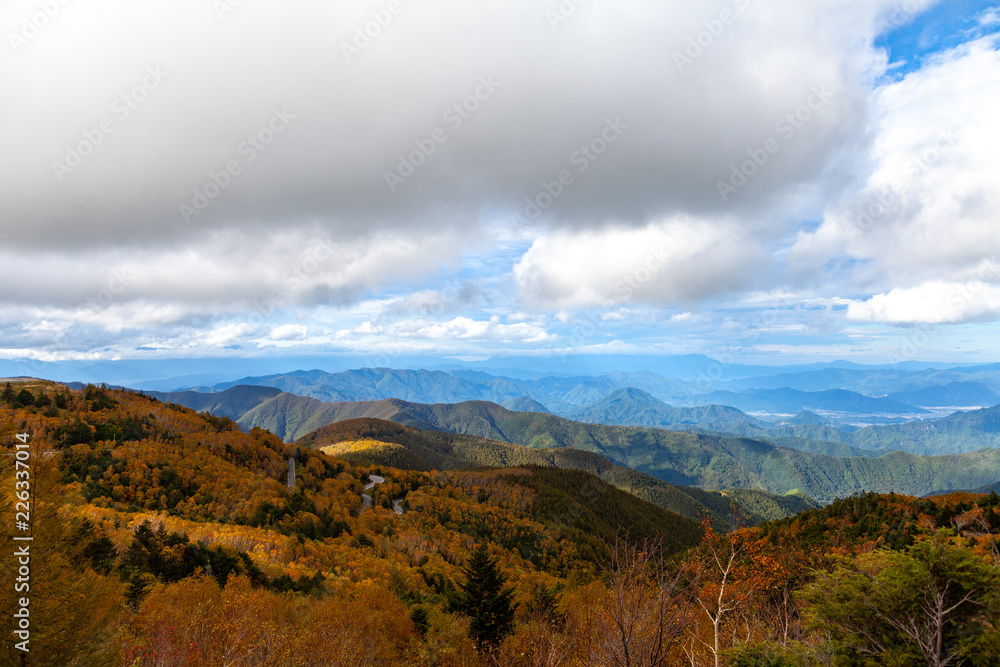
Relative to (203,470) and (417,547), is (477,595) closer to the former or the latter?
(417,547)

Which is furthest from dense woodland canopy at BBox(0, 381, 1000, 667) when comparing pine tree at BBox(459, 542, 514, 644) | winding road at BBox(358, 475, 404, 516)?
winding road at BBox(358, 475, 404, 516)

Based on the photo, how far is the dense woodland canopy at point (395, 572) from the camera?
17.0 m

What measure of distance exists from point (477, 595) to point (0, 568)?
38061mm

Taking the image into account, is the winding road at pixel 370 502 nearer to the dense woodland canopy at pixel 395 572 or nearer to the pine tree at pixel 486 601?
the dense woodland canopy at pixel 395 572

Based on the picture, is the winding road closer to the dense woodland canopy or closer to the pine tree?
the dense woodland canopy

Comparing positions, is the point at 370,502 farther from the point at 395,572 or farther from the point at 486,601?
the point at 486,601

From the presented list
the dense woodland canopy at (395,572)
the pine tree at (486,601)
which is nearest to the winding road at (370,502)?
the dense woodland canopy at (395,572)

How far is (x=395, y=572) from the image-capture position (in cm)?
7062

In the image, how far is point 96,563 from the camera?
43.9m

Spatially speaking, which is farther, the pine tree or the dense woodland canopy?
the pine tree

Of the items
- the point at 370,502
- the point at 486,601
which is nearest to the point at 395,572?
the point at 486,601

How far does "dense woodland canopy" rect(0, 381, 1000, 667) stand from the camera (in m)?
17.0

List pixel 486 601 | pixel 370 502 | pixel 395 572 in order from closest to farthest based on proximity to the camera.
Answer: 1. pixel 486 601
2. pixel 395 572
3. pixel 370 502

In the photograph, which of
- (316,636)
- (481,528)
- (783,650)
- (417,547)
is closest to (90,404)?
(417,547)
